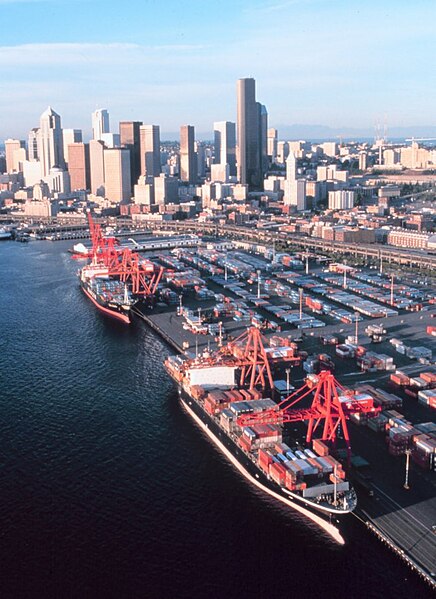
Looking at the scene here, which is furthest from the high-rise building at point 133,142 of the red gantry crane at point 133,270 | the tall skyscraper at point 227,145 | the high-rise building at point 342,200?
the red gantry crane at point 133,270

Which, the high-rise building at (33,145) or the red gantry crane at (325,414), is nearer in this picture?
the red gantry crane at (325,414)

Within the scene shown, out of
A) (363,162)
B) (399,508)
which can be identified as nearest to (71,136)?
(363,162)

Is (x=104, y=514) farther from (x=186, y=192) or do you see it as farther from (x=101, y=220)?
(x=186, y=192)

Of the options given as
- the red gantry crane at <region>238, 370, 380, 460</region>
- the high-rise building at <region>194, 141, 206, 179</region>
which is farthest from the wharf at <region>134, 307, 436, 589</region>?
the high-rise building at <region>194, 141, 206, 179</region>

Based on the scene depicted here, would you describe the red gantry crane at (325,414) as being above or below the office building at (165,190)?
below

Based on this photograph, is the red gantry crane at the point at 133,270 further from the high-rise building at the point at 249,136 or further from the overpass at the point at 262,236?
the high-rise building at the point at 249,136
